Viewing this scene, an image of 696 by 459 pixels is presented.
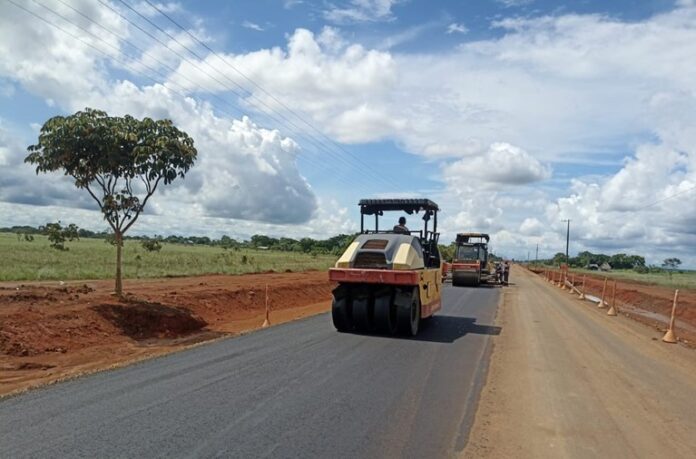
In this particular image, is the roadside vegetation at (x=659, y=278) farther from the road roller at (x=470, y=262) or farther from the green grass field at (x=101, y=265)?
the green grass field at (x=101, y=265)

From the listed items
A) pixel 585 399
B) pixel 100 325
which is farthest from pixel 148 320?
pixel 585 399

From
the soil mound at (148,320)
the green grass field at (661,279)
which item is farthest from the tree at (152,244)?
the green grass field at (661,279)

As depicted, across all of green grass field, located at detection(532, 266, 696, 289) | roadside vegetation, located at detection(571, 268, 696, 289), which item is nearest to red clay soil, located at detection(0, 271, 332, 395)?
green grass field, located at detection(532, 266, 696, 289)

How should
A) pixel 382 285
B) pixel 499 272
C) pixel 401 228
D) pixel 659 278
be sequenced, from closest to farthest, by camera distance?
pixel 382 285 → pixel 401 228 → pixel 499 272 → pixel 659 278

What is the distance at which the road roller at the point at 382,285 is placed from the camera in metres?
12.1

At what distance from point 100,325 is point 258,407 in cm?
800

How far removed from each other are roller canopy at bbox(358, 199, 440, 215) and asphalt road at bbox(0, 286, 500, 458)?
4.76 meters

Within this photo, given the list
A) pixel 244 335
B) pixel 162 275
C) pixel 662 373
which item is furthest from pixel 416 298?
pixel 162 275

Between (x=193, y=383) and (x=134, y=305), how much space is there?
8241 mm

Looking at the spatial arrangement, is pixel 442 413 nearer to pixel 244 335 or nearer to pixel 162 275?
pixel 244 335

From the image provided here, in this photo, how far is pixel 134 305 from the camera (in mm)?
14711

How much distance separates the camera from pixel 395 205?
14.1 m

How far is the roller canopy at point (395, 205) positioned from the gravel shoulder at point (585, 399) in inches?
140

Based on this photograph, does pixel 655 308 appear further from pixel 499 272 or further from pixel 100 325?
pixel 100 325
